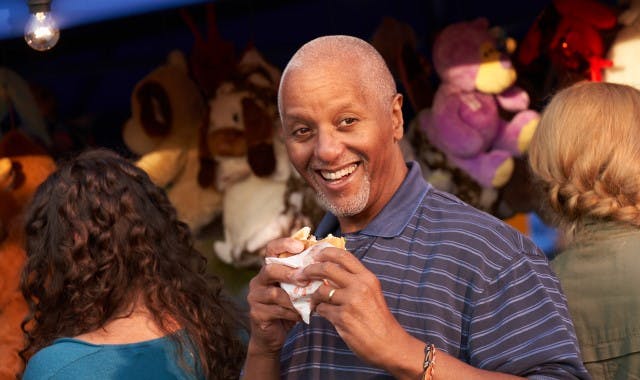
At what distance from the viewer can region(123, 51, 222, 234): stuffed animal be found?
4.05 m

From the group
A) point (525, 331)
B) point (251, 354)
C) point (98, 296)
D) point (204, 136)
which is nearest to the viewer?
point (525, 331)

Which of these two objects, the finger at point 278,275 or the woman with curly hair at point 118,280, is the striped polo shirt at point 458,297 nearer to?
the finger at point 278,275

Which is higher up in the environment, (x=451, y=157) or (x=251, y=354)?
(x=251, y=354)

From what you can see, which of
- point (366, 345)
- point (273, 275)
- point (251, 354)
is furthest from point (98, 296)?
point (366, 345)

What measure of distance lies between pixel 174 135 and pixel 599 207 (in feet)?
6.84

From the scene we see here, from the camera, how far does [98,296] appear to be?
2.43 meters

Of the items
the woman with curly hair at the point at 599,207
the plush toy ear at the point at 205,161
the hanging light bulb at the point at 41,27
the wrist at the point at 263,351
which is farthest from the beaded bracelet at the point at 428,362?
the plush toy ear at the point at 205,161

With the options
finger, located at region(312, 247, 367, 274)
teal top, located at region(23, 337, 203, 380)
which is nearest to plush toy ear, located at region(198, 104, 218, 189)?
teal top, located at region(23, 337, 203, 380)

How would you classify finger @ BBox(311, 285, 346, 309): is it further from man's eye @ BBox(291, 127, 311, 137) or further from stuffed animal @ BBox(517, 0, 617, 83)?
stuffed animal @ BBox(517, 0, 617, 83)

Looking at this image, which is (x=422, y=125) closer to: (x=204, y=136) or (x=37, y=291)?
(x=204, y=136)

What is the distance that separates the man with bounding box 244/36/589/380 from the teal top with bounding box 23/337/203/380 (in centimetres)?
38

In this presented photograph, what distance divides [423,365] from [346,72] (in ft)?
2.07

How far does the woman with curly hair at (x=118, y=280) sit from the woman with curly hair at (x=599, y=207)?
851mm

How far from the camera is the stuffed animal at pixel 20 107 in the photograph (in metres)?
4.25
